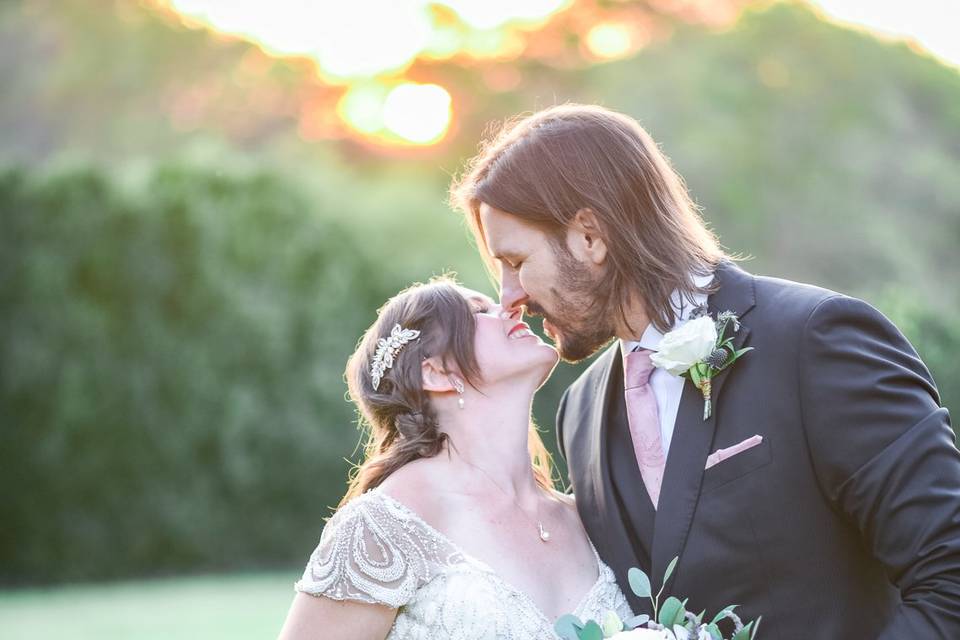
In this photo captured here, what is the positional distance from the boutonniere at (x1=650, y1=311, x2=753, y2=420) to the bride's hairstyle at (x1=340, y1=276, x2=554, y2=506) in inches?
29.9

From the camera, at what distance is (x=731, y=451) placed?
297 centimetres

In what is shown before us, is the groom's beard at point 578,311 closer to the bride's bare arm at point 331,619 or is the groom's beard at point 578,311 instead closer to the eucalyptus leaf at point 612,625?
the eucalyptus leaf at point 612,625

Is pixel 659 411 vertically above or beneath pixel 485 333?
beneath

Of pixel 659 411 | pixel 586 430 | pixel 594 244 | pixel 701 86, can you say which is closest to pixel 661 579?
pixel 659 411

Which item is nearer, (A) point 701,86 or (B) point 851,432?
(B) point 851,432

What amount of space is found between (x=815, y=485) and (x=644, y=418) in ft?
1.87

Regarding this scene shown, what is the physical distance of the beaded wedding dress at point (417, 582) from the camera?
125 inches

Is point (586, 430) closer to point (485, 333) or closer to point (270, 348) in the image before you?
point (485, 333)

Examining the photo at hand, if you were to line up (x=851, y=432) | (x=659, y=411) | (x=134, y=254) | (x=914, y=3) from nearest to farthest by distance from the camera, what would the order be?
(x=851, y=432)
(x=659, y=411)
(x=134, y=254)
(x=914, y=3)

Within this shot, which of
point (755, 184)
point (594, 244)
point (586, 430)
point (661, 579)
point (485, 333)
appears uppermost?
point (594, 244)

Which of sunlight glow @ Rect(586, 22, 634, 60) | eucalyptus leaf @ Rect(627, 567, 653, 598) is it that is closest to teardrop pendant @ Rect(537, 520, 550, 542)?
eucalyptus leaf @ Rect(627, 567, 653, 598)

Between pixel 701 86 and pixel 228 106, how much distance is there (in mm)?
9516

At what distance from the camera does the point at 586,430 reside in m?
3.68

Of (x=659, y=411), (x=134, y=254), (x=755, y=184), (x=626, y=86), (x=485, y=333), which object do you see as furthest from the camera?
(x=626, y=86)
